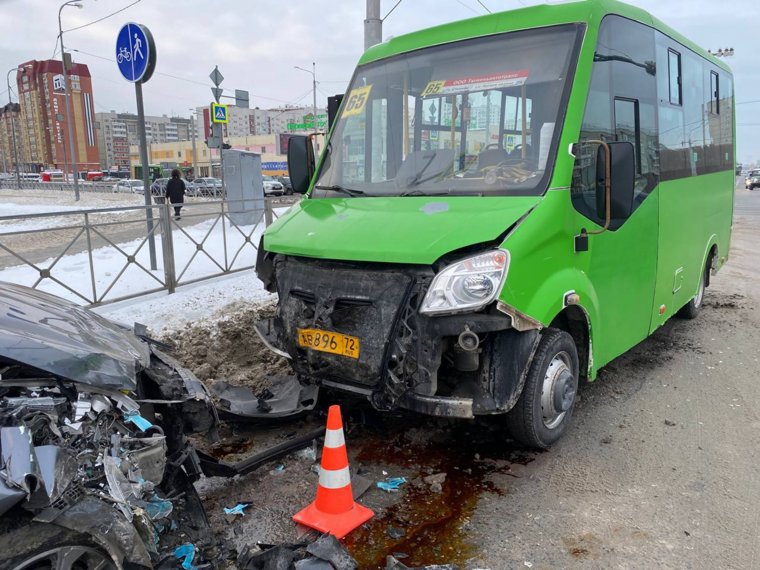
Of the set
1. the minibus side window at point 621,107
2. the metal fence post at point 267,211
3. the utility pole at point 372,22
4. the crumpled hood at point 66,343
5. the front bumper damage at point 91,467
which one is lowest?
the front bumper damage at point 91,467

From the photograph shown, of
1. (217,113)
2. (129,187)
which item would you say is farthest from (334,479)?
(129,187)

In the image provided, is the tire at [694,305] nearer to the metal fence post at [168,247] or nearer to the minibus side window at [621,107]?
the minibus side window at [621,107]

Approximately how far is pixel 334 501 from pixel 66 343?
5.15ft

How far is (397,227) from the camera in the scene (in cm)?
354

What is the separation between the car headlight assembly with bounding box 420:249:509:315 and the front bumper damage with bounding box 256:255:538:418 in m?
0.07

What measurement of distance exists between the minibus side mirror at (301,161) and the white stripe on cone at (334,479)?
2.58 metres

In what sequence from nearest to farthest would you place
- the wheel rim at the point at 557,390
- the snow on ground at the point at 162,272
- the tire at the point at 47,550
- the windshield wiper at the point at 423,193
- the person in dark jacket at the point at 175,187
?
the tire at the point at 47,550 → the wheel rim at the point at 557,390 → the windshield wiper at the point at 423,193 → the snow on ground at the point at 162,272 → the person in dark jacket at the point at 175,187

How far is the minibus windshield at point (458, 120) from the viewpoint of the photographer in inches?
151

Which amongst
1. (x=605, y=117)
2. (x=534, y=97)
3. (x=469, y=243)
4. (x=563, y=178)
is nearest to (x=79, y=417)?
(x=469, y=243)

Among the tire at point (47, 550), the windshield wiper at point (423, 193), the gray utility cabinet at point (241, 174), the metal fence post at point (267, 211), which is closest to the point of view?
the tire at point (47, 550)

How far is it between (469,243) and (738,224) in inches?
807

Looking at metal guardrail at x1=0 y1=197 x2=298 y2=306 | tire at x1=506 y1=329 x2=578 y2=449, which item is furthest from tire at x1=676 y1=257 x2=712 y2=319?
metal guardrail at x1=0 y1=197 x2=298 y2=306

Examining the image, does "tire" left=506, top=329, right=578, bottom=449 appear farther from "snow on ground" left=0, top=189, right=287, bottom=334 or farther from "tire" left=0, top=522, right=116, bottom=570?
"snow on ground" left=0, top=189, right=287, bottom=334

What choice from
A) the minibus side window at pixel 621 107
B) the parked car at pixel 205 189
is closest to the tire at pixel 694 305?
the minibus side window at pixel 621 107
